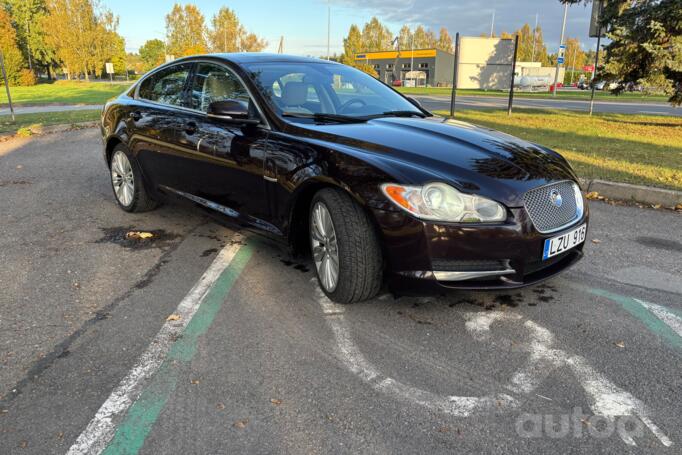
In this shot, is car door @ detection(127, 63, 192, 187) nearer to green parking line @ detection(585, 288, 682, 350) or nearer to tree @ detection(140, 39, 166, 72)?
green parking line @ detection(585, 288, 682, 350)

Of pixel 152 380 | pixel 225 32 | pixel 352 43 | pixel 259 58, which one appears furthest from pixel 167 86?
pixel 352 43

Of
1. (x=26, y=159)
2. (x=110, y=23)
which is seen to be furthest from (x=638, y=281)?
(x=110, y=23)

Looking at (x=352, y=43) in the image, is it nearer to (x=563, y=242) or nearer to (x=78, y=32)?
(x=78, y=32)

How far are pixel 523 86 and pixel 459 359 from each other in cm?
6346

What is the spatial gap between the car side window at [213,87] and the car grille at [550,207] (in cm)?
218

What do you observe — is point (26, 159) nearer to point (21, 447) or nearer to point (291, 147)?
point (291, 147)

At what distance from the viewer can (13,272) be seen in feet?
13.4

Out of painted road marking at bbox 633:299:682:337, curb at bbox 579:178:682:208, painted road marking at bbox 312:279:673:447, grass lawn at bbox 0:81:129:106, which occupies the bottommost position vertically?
painted road marking at bbox 312:279:673:447

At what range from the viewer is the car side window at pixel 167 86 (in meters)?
4.88

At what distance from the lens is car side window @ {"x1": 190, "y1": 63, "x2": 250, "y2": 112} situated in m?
4.20

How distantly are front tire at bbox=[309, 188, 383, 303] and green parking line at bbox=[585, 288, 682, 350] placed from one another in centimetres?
164

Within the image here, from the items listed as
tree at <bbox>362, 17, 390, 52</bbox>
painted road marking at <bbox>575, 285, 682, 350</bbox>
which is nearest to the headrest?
painted road marking at <bbox>575, 285, 682, 350</bbox>

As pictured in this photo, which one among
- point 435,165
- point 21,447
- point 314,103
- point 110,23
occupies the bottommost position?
point 21,447

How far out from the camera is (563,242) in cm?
327
